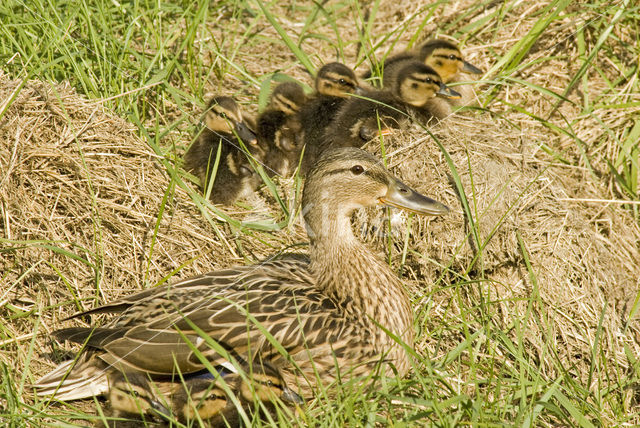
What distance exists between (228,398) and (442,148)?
4.98ft

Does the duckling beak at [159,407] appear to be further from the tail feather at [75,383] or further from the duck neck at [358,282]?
the duck neck at [358,282]

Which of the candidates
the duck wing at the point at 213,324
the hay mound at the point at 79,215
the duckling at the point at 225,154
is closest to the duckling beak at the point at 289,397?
the duck wing at the point at 213,324

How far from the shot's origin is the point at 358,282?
11.0 ft

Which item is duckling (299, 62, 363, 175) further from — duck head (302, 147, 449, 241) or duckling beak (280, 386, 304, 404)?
duckling beak (280, 386, 304, 404)

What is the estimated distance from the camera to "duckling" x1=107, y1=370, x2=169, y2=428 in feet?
9.41

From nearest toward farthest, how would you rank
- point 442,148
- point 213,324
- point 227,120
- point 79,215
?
point 213,324, point 442,148, point 79,215, point 227,120

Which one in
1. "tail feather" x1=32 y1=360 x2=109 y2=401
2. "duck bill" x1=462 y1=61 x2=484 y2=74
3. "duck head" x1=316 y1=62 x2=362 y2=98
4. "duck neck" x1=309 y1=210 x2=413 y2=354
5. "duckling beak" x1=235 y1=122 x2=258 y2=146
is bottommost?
"tail feather" x1=32 y1=360 x2=109 y2=401

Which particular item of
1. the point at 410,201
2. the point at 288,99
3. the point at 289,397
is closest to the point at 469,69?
the point at 288,99

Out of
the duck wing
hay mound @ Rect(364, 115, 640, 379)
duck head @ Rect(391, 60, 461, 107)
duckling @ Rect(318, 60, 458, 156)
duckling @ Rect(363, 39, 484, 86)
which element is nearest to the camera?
the duck wing

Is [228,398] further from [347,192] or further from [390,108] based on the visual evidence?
[390,108]

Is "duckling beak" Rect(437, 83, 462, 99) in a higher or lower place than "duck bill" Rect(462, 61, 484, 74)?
lower

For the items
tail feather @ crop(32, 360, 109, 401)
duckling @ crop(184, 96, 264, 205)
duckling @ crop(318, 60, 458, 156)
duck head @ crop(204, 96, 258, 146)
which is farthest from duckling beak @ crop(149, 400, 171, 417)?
duckling @ crop(318, 60, 458, 156)

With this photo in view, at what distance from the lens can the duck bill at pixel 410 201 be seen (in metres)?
3.40

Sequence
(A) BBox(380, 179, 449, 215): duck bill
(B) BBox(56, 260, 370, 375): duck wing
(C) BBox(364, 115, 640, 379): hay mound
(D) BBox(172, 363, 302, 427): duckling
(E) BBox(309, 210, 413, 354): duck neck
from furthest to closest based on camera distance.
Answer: (C) BBox(364, 115, 640, 379): hay mound → (A) BBox(380, 179, 449, 215): duck bill → (E) BBox(309, 210, 413, 354): duck neck → (B) BBox(56, 260, 370, 375): duck wing → (D) BBox(172, 363, 302, 427): duckling
